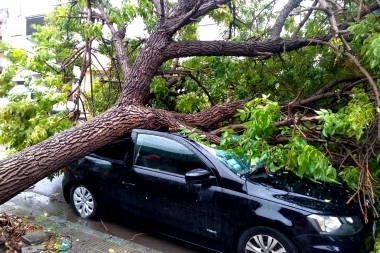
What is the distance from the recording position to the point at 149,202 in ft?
14.6

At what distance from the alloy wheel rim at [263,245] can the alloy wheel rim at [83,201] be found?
8.28ft

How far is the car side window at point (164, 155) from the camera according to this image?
4242mm

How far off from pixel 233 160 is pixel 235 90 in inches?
113

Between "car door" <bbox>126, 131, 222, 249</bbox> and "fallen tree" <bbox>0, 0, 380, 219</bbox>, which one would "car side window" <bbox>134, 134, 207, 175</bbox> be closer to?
"car door" <bbox>126, 131, 222, 249</bbox>

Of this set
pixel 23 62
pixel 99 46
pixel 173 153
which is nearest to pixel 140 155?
pixel 173 153

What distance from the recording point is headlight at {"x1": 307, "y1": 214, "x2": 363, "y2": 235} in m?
3.42

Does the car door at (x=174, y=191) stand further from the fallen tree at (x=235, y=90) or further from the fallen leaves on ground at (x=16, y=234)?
the fallen leaves on ground at (x=16, y=234)

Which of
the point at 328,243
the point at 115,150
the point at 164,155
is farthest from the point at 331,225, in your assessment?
the point at 115,150

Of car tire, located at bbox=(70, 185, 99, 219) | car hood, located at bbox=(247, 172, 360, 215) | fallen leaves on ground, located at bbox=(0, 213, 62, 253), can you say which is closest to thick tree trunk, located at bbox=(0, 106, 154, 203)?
fallen leaves on ground, located at bbox=(0, 213, 62, 253)

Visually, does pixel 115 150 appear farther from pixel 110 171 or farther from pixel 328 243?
pixel 328 243

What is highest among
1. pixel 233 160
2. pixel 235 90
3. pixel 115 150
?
pixel 235 90

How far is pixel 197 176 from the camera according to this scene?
389 centimetres

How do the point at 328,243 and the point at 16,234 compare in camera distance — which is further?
the point at 16,234

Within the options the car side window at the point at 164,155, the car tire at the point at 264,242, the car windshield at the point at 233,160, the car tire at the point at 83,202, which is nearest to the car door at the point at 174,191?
the car side window at the point at 164,155
